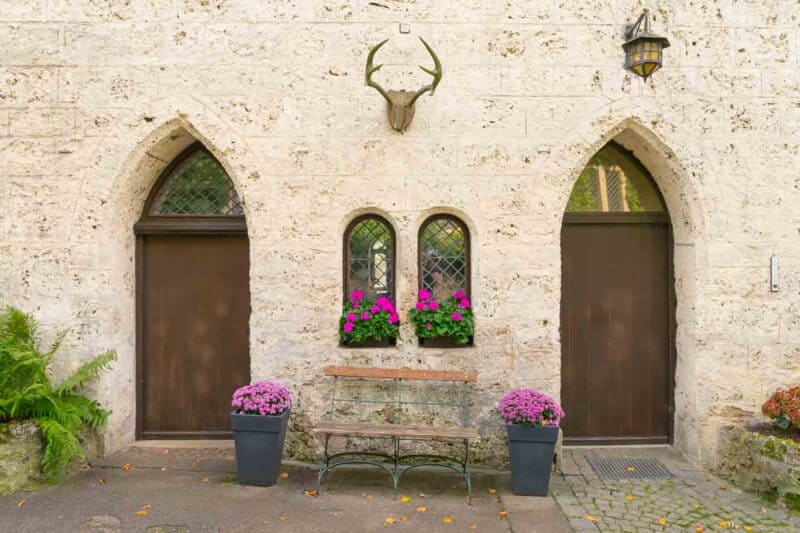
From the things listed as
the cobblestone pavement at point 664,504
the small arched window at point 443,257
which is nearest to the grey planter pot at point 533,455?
the cobblestone pavement at point 664,504

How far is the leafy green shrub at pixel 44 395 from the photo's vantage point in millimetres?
4836

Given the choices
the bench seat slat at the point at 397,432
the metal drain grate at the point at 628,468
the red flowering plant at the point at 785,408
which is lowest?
the metal drain grate at the point at 628,468

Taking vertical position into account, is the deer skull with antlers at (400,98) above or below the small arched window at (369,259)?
above

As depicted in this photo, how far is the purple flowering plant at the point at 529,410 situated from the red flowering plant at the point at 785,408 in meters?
1.86

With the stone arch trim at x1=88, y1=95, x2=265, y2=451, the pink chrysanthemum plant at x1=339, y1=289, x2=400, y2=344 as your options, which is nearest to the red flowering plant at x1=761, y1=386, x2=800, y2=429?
the pink chrysanthemum plant at x1=339, y1=289, x2=400, y2=344

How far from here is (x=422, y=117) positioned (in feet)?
17.9

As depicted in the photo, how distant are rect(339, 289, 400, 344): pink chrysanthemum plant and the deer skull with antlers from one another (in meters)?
1.56

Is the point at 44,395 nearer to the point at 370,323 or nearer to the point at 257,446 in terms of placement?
the point at 257,446

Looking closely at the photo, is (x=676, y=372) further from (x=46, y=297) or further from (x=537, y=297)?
(x=46, y=297)

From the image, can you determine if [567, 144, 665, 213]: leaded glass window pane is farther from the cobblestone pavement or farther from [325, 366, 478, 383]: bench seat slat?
the cobblestone pavement

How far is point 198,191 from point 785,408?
5567mm

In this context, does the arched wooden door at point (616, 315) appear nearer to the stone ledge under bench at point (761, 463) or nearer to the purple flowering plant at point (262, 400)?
the stone ledge under bench at point (761, 463)

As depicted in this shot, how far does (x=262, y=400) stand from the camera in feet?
16.3

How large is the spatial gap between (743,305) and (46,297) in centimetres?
616
